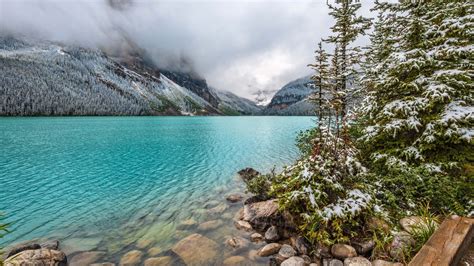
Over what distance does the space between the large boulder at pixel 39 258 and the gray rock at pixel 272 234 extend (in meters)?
8.41

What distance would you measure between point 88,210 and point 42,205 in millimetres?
3809

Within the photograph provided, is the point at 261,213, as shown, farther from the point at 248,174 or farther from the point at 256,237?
the point at 248,174

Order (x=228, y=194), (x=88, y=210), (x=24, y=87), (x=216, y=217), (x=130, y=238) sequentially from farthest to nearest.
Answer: (x=24, y=87) → (x=228, y=194) → (x=88, y=210) → (x=216, y=217) → (x=130, y=238)

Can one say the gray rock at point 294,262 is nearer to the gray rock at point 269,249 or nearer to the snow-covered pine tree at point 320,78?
the gray rock at point 269,249

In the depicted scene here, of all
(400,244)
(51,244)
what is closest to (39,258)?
(51,244)

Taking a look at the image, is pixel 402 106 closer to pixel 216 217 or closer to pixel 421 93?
pixel 421 93

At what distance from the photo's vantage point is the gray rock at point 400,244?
6.86 meters

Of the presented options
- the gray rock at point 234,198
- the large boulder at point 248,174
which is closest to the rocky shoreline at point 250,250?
the gray rock at point 234,198

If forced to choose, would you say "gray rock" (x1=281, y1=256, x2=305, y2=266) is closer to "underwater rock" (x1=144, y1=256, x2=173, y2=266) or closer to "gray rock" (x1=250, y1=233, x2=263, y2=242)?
"gray rock" (x1=250, y1=233, x2=263, y2=242)

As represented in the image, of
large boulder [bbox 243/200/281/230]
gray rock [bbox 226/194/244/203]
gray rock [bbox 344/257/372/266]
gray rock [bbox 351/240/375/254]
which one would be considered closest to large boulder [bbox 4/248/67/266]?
large boulder [bbox 243/200/281/230]

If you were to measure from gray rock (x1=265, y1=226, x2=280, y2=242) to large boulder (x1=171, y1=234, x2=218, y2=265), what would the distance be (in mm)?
2385

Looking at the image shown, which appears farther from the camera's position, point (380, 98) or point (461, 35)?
point (380, 98)

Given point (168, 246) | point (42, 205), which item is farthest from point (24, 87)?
point (168, 246)

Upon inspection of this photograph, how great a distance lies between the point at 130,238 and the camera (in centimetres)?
1150
